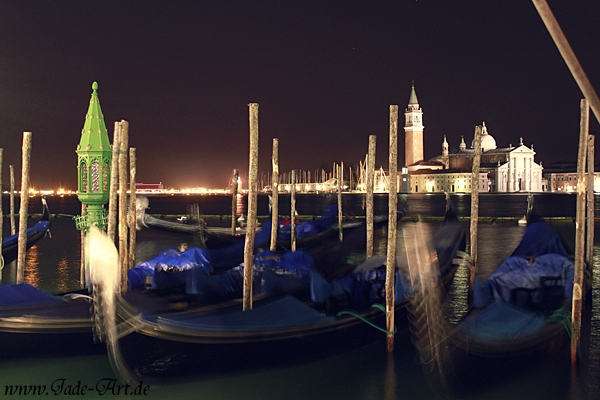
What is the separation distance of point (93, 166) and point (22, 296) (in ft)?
12.0

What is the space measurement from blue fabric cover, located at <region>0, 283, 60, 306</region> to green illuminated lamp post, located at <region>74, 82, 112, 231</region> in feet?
9.78

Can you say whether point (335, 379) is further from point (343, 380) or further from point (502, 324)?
point (502, 324)

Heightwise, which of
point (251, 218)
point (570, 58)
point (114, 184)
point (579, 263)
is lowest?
point (579, 263)

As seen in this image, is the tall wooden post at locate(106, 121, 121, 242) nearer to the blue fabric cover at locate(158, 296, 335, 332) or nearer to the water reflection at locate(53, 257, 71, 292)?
the blue fabric cover at locate(158, 296, 335, 332)

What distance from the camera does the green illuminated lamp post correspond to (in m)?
10.9

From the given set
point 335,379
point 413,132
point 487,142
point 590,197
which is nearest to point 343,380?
point 335,379

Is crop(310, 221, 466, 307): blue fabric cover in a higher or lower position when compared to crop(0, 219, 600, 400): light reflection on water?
higher

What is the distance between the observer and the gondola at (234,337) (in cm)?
670

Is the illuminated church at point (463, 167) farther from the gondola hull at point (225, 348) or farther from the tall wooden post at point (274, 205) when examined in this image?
the gondola hull at point (225, 348)

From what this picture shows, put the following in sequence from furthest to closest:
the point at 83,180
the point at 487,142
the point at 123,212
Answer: the point at 487,142 → the point at 83,180 → the point at 123,212

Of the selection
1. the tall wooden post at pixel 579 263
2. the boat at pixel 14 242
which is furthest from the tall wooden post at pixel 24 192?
the tall wooden post at pixel 579 263

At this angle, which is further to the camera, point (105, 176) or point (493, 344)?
point (105, 176)

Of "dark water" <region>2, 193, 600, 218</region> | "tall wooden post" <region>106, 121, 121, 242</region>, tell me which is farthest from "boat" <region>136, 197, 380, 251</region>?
"dark water" <region>2, 193, 600, 218</region>

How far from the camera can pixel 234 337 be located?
6934 millimetres
